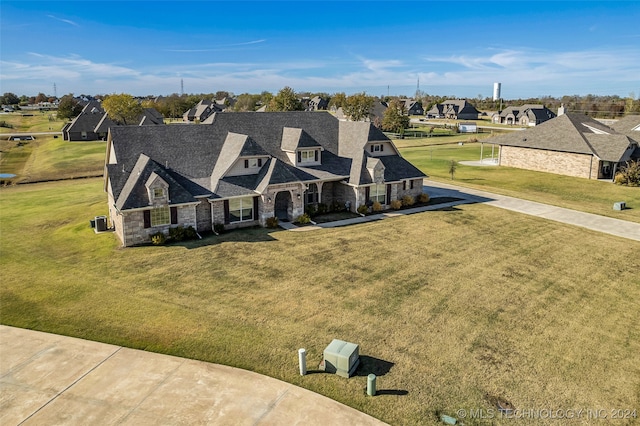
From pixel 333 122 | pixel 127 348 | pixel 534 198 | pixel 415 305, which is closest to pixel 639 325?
pixel 415 305

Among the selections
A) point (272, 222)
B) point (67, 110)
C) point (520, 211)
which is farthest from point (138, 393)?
point (67, 110)

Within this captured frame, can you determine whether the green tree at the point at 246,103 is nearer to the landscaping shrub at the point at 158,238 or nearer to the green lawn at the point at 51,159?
the green lawn at the point at 51,159

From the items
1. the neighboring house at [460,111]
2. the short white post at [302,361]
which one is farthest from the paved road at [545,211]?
the neighboring house at [460,111]

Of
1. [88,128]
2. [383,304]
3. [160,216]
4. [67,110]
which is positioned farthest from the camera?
[67,110]

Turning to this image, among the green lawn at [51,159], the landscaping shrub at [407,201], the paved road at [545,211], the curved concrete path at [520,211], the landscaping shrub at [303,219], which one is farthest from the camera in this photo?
the green lawn at [51,159]

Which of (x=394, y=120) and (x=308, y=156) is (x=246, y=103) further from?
(x=308, y=156)

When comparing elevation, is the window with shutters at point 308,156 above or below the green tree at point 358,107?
below

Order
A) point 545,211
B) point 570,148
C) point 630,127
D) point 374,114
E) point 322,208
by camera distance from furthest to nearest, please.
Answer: point 374,114
point 630,127
point 570,148
point 545,211
point 322,208
